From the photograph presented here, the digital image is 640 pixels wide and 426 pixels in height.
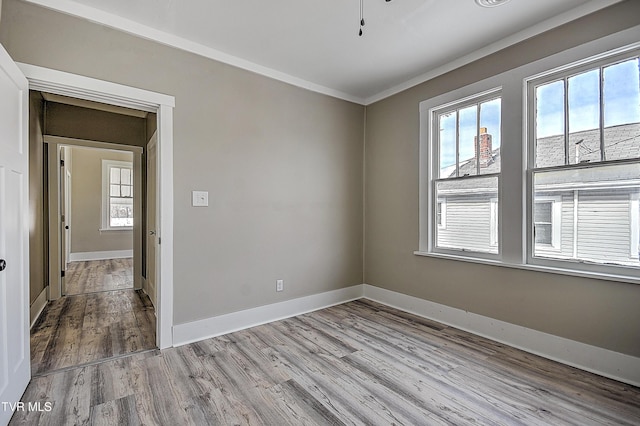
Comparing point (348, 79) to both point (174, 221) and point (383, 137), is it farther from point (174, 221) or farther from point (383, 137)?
point (174, 221)

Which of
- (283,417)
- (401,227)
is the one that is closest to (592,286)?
(401,227)

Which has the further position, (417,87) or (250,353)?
(417,87)

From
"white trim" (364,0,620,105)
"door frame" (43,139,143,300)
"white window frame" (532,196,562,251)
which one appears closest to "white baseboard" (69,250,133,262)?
"door frame" (43,139,143,300)

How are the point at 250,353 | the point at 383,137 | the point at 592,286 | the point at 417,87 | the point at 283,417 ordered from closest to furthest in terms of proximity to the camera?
the point at 283,417 → the point at 592,286 → the point at 250,353 → the point at 417,87 → the point at 383,137

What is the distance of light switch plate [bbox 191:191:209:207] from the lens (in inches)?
111

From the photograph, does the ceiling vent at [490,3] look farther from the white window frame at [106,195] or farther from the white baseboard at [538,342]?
the white window frame at [106,195]

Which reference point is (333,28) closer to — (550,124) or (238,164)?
(238,164)

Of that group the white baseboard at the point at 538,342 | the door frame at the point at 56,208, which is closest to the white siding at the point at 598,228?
the white baseboard at the point at 538,342

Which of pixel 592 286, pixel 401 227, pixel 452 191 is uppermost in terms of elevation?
pixel 452 191

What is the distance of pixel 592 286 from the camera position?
2244 mm

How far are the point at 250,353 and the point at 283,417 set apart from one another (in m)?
0.87

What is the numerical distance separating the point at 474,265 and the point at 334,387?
5.85 feet

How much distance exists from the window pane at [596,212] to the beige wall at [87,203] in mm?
8196

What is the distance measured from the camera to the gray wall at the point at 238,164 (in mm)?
2340
